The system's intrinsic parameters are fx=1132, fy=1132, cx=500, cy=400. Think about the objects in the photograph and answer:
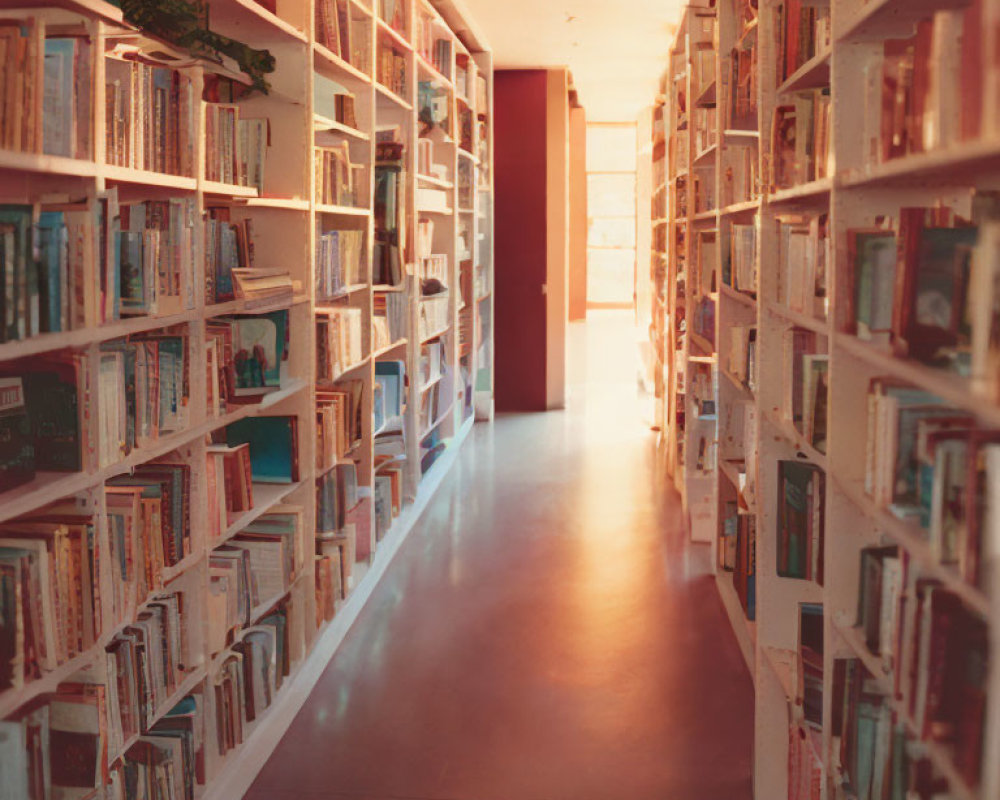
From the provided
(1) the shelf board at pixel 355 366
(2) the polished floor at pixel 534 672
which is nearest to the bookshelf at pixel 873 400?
(2) the polished floor at pixel 534 672

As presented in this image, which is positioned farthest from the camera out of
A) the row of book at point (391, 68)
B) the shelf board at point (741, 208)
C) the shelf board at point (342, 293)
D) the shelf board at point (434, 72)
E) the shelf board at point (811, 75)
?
the shelf board at point (434, 72)

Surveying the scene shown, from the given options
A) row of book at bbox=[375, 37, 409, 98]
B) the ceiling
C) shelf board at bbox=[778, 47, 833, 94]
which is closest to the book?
shelf board at bbox=[778, 47, 833, 94]

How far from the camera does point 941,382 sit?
1.46m

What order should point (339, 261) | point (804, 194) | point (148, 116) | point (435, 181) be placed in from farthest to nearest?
point (435, 181) → point (339, 261) → point (804, 194) → point (148, 116)

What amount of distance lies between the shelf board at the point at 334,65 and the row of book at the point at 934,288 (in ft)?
7.51

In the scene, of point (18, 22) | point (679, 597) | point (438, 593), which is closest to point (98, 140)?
point (18, 22)

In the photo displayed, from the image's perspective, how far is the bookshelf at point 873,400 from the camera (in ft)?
4.74

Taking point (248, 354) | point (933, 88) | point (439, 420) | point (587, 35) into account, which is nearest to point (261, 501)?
point (248, 354)

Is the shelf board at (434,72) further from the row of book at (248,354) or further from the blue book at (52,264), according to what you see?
the blue book at (52,264)

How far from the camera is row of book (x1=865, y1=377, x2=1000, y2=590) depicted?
140cm

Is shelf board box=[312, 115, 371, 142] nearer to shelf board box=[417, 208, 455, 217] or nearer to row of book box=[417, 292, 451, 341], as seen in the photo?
row of book box=[417, 292, 451, 341]

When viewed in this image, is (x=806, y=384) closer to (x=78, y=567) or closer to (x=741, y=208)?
(x=741, y=208)

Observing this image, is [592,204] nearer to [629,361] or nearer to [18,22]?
[629,361]

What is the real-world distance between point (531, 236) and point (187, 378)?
7.34 meters
